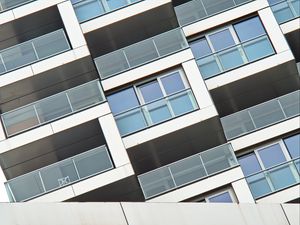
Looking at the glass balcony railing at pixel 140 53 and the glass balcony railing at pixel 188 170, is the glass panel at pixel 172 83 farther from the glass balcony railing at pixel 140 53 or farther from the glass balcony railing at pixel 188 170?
the glass balcony railing at pixel 188 170

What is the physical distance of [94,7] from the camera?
2603 cm

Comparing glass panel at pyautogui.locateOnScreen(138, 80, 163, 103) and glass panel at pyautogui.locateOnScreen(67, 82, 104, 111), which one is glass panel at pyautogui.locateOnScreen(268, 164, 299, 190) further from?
glass panel at pyautogui.locateOnScreen(67, 82, 104, 111)

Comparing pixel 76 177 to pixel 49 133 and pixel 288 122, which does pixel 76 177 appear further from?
pixel 288 122

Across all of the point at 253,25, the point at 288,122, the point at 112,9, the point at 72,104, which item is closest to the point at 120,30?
the point at 112,9

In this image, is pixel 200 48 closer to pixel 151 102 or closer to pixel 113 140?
pixel 151 102

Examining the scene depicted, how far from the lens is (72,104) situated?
23.9 meters

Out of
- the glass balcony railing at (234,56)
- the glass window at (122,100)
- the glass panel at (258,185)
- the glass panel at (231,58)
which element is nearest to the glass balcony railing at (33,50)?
the glass window at (122,100)

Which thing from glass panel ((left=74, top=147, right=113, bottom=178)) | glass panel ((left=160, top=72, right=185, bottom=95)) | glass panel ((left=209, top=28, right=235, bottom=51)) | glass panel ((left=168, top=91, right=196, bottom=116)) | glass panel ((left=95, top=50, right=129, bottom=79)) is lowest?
glass panel ((left=74, top=147, right=113, bottom=178))

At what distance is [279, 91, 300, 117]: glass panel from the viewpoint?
24.3 meters

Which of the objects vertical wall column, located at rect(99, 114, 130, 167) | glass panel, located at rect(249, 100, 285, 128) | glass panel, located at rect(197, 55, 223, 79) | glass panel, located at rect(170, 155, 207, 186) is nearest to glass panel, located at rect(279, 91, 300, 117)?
glass panel, located at rect(249, 100, 285, 128)

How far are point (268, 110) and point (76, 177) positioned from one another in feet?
25.6

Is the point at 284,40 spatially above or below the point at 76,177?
above

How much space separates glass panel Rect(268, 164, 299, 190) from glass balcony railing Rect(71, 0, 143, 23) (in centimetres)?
884

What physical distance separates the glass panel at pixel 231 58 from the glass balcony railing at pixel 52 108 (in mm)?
5146
